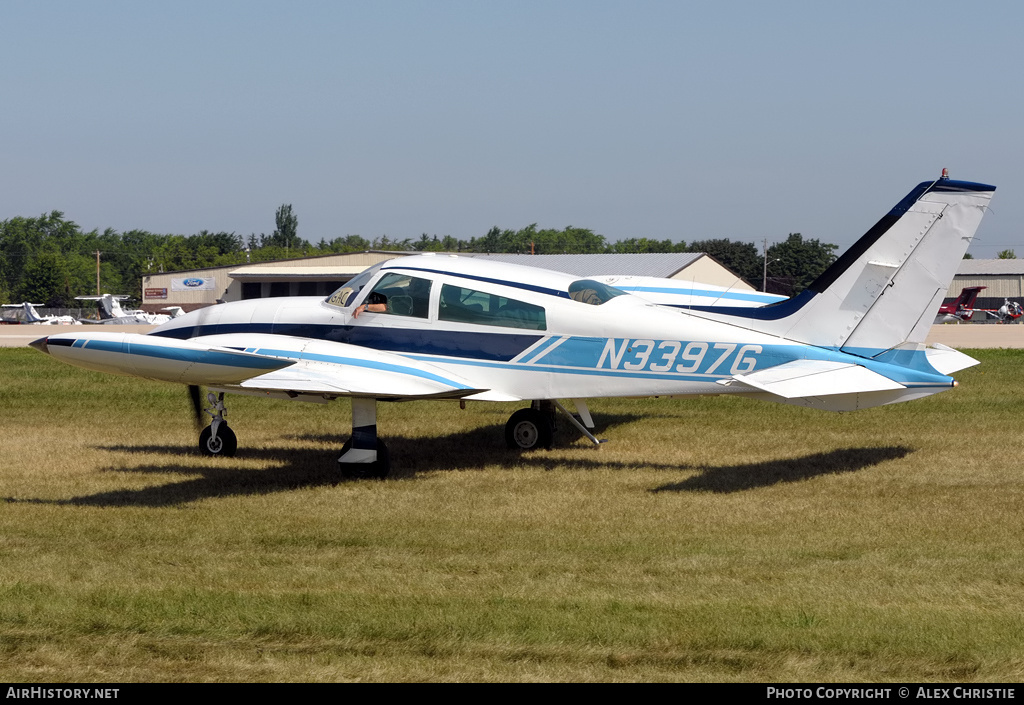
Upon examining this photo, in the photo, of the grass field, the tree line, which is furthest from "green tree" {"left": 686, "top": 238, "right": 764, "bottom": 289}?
the grass field

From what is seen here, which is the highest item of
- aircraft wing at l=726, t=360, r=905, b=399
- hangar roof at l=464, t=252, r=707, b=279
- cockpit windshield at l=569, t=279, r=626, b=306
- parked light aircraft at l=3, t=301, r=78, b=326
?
hangar roof at l=464, t=252, r=707, b=279

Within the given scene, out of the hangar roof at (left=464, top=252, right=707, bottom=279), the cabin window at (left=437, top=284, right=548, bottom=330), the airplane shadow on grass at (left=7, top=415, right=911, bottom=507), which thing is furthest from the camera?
the hangar roof at (left=464, top=252, right=707, bottom=279)

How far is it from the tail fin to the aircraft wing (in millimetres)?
606

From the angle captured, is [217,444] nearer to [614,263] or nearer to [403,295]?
[403,295]

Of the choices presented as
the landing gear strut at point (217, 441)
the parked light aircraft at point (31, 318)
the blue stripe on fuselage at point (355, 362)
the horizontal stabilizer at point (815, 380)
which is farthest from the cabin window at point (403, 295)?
the parked light aircraft at point (31, 318)

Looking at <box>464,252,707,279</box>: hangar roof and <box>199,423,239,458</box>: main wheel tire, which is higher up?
<box>464,252,707,279</box>: hangar roof

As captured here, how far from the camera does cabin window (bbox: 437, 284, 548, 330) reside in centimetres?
1356

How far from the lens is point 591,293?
13648mm

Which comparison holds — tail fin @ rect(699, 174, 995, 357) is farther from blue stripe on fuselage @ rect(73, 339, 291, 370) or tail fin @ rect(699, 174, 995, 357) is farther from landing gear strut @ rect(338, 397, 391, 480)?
blue stripe on fuselage @ rect(73, 339, 291, 370)

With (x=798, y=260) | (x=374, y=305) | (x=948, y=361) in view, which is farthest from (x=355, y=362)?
(x=798, y=260)

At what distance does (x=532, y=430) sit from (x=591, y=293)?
2795 millimetres

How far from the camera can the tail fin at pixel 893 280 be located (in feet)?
40.3

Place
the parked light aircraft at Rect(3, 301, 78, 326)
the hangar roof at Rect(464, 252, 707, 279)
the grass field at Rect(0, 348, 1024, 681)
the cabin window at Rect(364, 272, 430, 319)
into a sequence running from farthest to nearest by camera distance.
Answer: the parked light aircraft at Rect(3, 301, 78, 326)
the hangar roof at Rect(464, 252, 707, 279)
the cabin window at Rect(364, 272, 430, 319)
the grass field at Rect(0, 348, 1024, 681)
